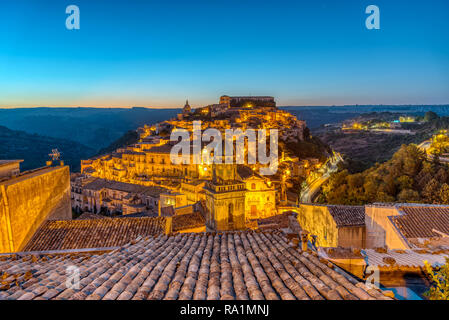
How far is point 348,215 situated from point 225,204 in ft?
23.4

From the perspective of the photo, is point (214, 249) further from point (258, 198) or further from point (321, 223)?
point (258, 198)

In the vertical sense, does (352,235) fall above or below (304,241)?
below

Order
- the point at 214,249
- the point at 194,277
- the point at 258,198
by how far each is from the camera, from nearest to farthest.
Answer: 1. the point at 194,277
2. the point at 214,249
3. the point at 258,198

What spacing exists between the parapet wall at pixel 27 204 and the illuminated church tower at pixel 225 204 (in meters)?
7.61

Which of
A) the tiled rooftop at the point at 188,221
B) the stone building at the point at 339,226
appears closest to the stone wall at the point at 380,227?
the stone building at the point at 339,226

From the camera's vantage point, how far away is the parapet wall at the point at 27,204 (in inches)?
296

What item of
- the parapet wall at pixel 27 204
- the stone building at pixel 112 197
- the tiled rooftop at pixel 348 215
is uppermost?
the parapet wall at pixel 27 204

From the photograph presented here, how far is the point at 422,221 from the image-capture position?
29.9ft

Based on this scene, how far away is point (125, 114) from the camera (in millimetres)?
174000

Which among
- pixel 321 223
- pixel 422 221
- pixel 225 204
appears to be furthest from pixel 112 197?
pixel 422 221

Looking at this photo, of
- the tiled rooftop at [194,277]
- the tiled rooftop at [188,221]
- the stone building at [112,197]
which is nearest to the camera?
the tiled rooftop at [194,277]

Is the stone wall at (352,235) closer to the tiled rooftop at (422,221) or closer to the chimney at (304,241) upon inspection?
the tiled rooftop at (422,221)
